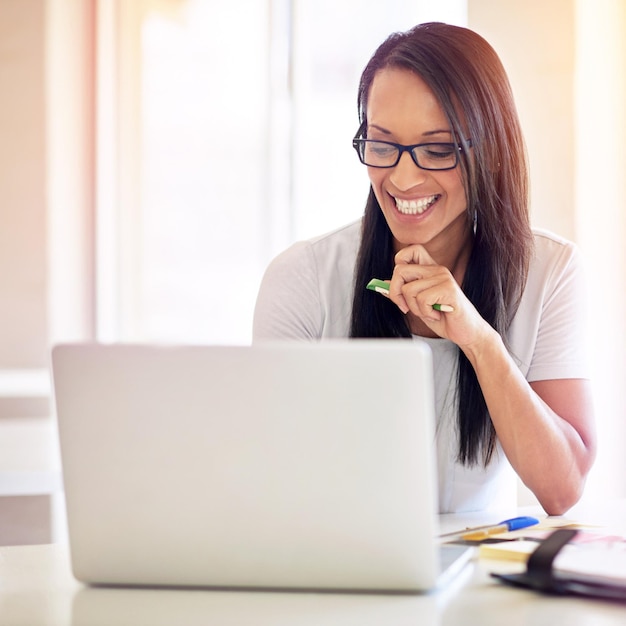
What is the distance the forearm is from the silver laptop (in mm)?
588

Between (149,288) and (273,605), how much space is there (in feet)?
8.47

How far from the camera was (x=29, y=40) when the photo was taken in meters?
3.19

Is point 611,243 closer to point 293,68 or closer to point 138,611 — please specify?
point 293,68

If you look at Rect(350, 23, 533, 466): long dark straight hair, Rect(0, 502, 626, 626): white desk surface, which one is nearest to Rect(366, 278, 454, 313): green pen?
Rect(350, 23, 533, 466): long dark straight hair

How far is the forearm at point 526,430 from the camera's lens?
140 cm

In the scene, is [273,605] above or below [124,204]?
below

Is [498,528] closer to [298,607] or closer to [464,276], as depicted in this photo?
[298,607]

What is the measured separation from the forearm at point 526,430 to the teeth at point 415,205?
Answer: 0.27 m

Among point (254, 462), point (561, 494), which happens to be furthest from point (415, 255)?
point (254, 462)

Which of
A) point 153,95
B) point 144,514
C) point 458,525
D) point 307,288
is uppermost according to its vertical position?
point 153,95

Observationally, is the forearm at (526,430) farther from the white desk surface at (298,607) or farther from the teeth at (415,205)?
the white desk surface at (298,607)

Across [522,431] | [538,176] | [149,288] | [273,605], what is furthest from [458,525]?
[149,288]

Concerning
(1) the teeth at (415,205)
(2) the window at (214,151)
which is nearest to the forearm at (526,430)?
(1) the teeth at (415,205)

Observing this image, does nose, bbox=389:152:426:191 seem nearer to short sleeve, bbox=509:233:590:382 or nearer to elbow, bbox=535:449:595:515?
short sleeve, bbox=509:233:590:382
